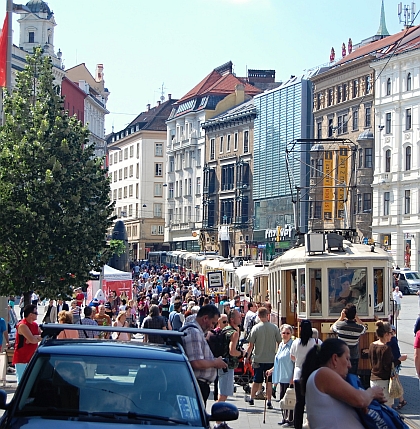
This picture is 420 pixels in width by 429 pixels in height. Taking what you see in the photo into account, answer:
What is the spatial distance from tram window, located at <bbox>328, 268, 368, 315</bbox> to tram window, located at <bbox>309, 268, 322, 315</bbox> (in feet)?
0.69

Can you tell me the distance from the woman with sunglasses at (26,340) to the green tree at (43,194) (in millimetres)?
8607

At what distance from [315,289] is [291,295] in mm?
1767

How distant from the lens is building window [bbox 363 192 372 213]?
258 ft

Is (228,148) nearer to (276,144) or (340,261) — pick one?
(276,144)

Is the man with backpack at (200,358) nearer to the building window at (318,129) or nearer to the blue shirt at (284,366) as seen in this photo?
the blue shirt at (284,366)

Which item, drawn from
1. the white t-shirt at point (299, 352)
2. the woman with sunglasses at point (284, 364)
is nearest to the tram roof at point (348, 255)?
the woman with sunglasses at point (284, 364)

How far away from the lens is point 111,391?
7.76 m

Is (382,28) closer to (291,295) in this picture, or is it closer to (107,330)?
(291,295)

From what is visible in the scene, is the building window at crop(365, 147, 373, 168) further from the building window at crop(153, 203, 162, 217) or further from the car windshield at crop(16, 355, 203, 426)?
the car windshield at crop(16, 355, 203, 426)

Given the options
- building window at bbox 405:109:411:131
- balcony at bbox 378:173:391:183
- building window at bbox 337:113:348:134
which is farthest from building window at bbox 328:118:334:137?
building window at bbox 405:109:411:131

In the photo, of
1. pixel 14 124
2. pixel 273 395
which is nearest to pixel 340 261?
pixel 273 395

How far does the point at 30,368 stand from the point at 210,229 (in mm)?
100441

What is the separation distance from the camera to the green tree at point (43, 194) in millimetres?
23562

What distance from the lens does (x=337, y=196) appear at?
6531 cm
